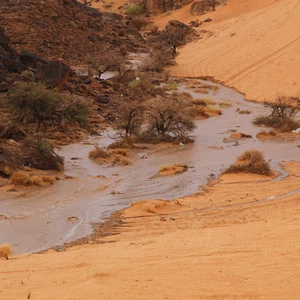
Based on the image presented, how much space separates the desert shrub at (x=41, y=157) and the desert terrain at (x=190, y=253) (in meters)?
2.40

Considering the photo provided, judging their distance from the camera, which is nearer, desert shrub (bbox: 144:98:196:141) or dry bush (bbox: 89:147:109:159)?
dry bush (bbox: 89:147:109:159)

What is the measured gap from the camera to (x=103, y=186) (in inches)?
571

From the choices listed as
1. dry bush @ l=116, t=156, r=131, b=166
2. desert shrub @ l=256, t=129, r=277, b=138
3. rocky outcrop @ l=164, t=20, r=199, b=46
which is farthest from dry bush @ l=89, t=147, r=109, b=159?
rocky outcrop @ l=164, t=20, r=199, b=46

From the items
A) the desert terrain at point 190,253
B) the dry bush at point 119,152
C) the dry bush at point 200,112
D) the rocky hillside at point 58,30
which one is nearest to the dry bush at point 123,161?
the dry bush at point 119,152

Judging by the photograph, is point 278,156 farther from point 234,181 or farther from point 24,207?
point 24,207

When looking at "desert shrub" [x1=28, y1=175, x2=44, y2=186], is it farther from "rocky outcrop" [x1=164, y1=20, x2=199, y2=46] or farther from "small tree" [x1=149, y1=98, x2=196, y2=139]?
"rocky outcrop" [x1=164, y1=20, x2=199, y2=46]

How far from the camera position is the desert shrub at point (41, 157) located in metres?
15.7

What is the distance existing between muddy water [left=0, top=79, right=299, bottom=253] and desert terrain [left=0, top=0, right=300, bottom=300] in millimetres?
564

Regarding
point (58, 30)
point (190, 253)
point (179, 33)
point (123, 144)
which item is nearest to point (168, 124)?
point (123, 144)

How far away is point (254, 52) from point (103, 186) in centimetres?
2695

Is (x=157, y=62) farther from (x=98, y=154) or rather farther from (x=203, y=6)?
(x=203, y=6)

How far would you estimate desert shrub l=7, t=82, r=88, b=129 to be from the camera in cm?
2058

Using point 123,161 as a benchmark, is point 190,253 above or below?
above

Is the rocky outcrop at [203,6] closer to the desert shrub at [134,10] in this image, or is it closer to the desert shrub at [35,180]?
the desert shrub at [134,10]
